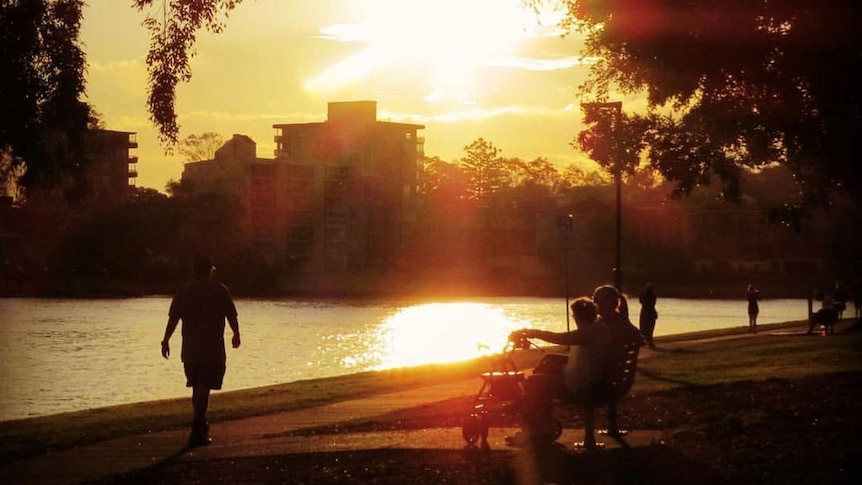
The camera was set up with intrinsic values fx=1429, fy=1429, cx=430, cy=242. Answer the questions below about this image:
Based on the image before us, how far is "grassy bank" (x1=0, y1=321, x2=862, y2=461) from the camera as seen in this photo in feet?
56.2

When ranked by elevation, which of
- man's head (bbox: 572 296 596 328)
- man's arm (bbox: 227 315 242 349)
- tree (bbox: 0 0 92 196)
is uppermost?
tree (bbox: 0 0 92 196)

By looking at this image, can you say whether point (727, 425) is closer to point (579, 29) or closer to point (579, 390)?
point (579, 390)

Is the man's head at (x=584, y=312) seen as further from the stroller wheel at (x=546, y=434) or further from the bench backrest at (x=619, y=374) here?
the stroller wheel at (x=546, y=434)

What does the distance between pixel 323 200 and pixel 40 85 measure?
133 meters

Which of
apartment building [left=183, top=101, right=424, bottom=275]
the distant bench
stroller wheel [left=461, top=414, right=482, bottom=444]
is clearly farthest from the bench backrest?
apartment building [left=183, top=101, right=424, bottom=275]

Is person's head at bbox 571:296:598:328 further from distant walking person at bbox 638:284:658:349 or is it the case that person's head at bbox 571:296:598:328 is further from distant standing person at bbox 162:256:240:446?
distant walking person at bbox 638:284:658:349

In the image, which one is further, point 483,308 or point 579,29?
point 483,308

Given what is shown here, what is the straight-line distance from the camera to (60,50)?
560 inches

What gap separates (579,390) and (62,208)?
8523 cm

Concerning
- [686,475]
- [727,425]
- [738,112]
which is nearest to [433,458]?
[686,475]

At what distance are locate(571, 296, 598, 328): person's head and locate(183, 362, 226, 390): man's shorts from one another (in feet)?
13.3

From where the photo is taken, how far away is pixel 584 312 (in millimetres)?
12133

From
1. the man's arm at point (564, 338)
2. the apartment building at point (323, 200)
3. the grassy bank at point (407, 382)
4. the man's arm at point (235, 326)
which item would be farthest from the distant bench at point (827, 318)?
the apartment building at point (323, 200)

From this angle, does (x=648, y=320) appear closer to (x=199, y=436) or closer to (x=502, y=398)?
(x=199, y=436)
